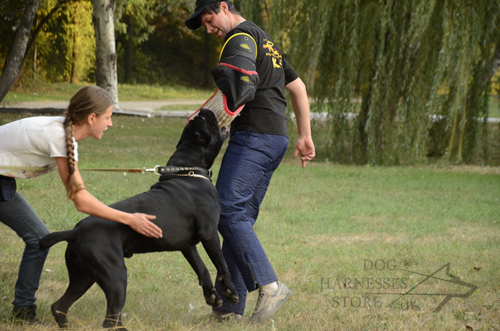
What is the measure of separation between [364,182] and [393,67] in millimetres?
2525

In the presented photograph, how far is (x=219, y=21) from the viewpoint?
320 centimetres

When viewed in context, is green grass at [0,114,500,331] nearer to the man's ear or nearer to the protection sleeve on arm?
the protection sleeve on arm

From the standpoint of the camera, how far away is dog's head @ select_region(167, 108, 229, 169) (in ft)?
10.8

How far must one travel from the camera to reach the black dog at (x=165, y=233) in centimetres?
269

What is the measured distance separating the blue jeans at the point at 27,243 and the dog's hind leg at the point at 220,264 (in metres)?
0.97

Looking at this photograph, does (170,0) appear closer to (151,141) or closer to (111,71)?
(111,71)

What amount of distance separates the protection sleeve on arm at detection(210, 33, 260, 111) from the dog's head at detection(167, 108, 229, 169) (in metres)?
0.27

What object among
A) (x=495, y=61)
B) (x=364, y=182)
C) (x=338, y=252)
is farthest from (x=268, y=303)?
(x=495, y=61)

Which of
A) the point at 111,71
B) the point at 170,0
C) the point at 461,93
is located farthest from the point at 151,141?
the point at 170,0

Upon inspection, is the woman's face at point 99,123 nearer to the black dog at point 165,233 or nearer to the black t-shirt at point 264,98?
the black dog at point 165,233

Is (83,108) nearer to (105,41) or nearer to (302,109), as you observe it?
(302,109)

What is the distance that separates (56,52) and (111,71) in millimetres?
14590

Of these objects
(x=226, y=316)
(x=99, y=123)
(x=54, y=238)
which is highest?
(x=99, y=123)

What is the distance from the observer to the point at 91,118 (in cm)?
279
